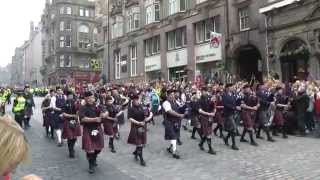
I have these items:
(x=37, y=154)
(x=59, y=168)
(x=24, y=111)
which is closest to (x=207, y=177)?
(x=59, y=168)

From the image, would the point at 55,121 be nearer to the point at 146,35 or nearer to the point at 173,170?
the point at 173,170

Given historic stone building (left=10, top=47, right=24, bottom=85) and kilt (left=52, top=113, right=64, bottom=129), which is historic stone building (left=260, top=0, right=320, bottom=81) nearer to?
kilt (left=52, top=113, right=64, bottom=129)

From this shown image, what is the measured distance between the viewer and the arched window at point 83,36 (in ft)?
279

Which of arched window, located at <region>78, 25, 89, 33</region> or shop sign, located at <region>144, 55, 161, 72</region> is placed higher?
arched window, located at <region>78, 25, 89, 33</region>

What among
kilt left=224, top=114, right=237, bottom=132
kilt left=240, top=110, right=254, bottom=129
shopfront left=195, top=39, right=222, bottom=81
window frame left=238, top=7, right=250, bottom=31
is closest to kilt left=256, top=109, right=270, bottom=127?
kilt left=240, top=110, right=254, bottom=129

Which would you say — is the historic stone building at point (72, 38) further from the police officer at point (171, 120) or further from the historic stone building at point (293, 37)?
the police officer at point (171, 120)

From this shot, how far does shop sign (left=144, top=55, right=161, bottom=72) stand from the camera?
1640 inches

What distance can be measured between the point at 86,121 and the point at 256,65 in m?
21.7

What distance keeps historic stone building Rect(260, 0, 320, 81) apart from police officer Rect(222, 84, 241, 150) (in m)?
10.7

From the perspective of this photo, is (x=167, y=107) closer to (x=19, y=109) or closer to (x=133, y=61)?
(x=19, y=109)

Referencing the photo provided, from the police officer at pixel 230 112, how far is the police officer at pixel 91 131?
4.53m

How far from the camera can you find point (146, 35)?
4384cm

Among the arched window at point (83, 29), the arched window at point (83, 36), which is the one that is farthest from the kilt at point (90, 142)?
the arched window at point (83, 29)

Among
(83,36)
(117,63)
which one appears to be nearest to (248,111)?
(117,63)
